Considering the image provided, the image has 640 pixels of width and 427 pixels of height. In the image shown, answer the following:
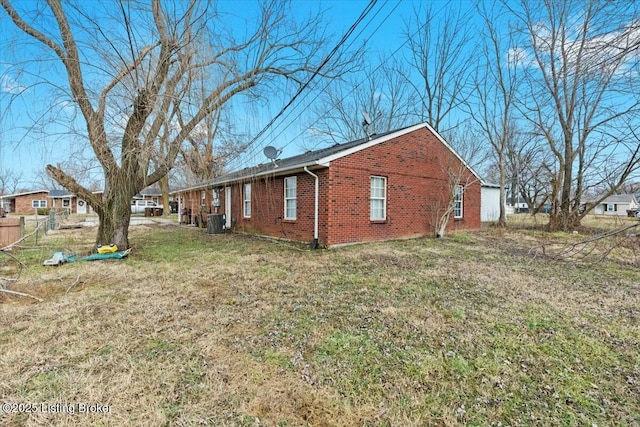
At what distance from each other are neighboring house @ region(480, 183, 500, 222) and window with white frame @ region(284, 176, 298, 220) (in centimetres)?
1590

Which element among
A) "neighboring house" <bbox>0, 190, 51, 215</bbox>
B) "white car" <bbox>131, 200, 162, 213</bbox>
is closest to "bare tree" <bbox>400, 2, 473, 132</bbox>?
"white car" <bbox>131, 200, 162, 213</bbox>

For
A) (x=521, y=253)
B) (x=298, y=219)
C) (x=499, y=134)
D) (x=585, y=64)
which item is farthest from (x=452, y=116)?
Result: (x=585, y=64)

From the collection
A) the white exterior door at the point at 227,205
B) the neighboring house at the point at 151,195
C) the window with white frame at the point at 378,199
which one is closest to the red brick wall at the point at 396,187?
the window with white frame at the point at 378,199

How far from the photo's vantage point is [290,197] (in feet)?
31.9

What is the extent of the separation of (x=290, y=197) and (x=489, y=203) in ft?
55.6

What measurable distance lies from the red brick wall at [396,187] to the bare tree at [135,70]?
12.6 ft

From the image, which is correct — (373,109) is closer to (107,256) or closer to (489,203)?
(489,203)

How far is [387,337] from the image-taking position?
3.09m

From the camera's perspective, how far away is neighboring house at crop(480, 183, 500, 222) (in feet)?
66.8

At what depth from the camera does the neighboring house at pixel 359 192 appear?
8.47 m

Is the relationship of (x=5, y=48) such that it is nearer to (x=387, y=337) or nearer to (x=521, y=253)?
(x=387, y=337)

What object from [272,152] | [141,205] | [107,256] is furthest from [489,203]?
[141,205]

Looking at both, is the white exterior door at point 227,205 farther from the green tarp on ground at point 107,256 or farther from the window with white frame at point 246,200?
the green tarp on ground at point 107,256

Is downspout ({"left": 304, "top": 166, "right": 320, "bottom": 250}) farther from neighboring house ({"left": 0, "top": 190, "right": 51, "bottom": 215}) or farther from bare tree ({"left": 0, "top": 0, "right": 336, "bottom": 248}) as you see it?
neighboring house ({"left": 0, "top": 190, "right": 51, "bottom": 215})
